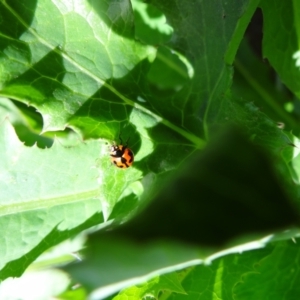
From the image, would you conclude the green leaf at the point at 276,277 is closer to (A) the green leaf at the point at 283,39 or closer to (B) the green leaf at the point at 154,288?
(B) the green leaf at the point at 154,288

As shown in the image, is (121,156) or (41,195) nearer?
(121,156)

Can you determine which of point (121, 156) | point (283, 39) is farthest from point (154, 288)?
point (283, 39)

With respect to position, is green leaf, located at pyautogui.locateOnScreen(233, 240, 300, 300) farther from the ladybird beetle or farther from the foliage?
the ladybird beetle

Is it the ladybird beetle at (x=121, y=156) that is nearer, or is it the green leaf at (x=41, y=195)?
the ladybird beetle at (x=121, y=156)

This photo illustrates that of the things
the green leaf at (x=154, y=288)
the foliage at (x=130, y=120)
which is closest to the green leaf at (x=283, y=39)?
the foliage at (x=130, y=120)

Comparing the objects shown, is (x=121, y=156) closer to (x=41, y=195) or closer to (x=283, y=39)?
(x=41, y=195)

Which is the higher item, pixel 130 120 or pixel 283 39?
pixel 283 39

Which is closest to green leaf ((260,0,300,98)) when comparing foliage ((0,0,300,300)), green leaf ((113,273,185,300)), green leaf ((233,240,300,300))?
foliage ((0,0,300,300))
